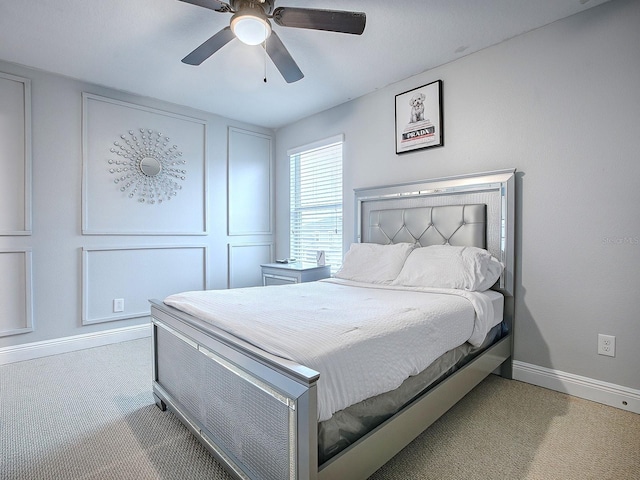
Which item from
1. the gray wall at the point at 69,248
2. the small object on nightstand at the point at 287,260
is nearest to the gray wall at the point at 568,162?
the small object on nightstand at the point at 287,260

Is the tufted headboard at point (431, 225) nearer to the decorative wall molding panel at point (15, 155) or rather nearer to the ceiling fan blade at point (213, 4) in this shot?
the ceiling fan blade at point (213, 4)

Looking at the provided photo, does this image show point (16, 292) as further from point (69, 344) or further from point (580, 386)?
point (580, 386)

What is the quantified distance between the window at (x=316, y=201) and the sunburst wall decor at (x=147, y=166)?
140 cm

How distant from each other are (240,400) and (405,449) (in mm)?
904

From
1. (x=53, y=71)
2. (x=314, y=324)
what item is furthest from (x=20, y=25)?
(x=314, y=324)

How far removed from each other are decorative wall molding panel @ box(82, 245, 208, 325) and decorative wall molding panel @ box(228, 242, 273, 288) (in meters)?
0.37

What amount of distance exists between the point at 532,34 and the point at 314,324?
2559 mm

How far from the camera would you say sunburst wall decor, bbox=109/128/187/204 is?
341 centimetres

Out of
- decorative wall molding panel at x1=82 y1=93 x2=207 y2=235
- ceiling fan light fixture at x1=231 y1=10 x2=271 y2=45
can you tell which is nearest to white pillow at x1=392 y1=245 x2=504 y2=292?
ceiling fan light fixture at x1=231 y1=10 x2=271 y2=45

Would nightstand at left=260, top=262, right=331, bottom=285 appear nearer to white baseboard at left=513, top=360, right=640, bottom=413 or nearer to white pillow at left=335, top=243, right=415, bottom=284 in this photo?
white pillow at left=335, top=243, right=415, bottom=284

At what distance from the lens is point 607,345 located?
6.94ft

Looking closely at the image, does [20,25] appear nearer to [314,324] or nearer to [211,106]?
[211,106]

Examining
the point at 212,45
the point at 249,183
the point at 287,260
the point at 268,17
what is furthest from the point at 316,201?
the point at 268,17

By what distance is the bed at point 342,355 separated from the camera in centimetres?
112
